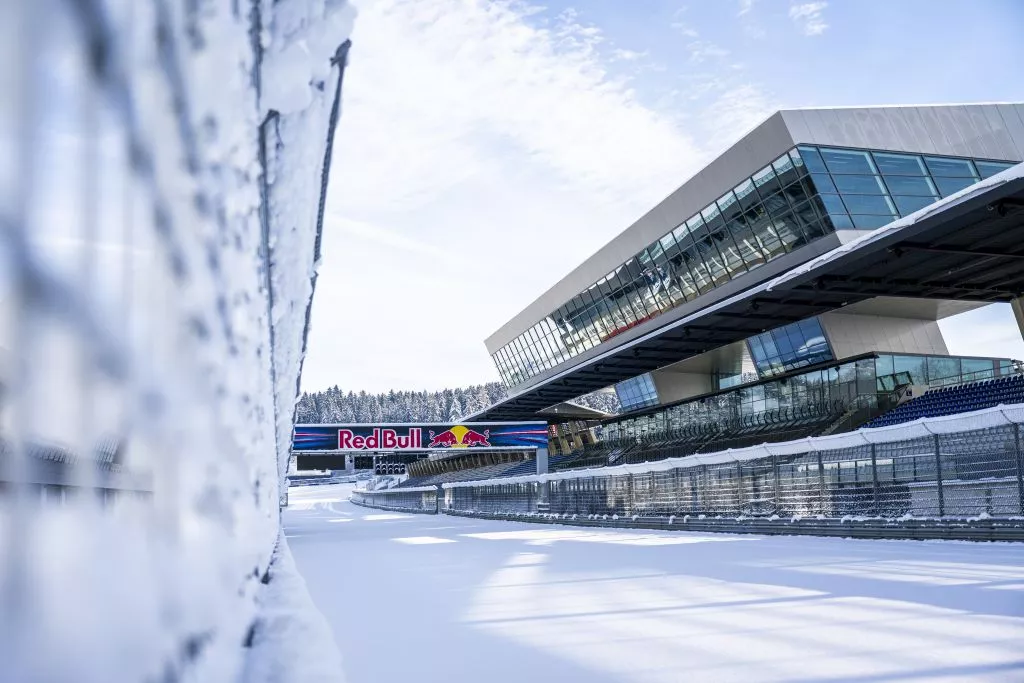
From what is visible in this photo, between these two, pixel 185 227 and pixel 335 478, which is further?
pixel 335 478

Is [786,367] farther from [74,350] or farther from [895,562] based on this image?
[74,350]

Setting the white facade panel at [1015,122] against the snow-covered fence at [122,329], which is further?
the white facade panel at [1015,122]

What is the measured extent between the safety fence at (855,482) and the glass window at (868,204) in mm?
12610

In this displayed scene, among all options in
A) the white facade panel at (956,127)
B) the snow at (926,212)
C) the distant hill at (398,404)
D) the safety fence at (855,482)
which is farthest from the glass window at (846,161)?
the distant hill at (398,404)

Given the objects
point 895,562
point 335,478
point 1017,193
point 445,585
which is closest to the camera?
point 445,585

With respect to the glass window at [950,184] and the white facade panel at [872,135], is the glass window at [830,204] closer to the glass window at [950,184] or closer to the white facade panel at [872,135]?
the white facade panel at [872,135]

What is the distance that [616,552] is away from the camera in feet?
33.7

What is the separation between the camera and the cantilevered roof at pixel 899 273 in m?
15.9

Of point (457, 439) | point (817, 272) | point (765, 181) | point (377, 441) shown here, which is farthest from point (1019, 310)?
point (377, 441)

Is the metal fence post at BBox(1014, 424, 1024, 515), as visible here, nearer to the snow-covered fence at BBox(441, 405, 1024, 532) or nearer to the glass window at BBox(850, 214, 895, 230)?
the snow-covered fence at BBox(441, 405, 1024, 532)

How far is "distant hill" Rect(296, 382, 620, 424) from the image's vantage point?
506 feet

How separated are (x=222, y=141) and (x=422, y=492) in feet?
127

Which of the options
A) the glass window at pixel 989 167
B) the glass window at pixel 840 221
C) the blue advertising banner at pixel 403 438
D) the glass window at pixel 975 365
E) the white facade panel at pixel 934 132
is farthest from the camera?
the blue advertising banner at pixel 403 438

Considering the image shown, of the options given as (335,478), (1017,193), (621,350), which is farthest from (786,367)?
(335,478)
